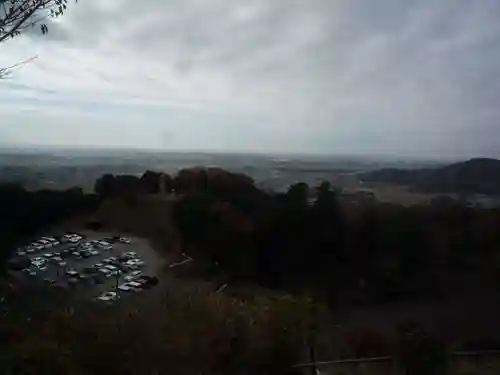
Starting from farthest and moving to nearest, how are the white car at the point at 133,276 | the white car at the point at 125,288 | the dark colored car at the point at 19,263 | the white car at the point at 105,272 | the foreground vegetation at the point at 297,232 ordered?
the foreground vegetation at the point at 297,232, the white car at the point at 105,272, the white car at the point at 133,276, the dark colored car at the point at 19,263, the white car at the point at 125,288

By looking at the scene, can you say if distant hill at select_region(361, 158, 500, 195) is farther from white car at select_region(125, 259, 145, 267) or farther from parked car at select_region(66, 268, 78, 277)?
parked car at select_region(66, 268, 78, 277)

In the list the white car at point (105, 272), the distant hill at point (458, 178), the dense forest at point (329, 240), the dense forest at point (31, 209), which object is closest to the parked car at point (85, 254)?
the white car at point (105, 272)

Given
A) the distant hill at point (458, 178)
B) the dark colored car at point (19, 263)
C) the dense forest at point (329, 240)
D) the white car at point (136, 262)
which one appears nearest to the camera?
the dark colored car at point (19, 263)

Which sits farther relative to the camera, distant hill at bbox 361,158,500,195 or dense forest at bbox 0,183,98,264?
distant hill at bbox 361,158,500,195

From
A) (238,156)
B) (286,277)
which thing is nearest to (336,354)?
(286,277)

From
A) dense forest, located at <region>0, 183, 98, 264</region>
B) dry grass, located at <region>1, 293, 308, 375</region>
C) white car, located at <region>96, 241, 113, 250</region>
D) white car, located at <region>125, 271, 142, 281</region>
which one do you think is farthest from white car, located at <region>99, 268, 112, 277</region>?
dry grass, located at <region>1, 293, 308, 375</region>

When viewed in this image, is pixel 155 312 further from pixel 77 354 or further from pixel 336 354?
pixel 336 354

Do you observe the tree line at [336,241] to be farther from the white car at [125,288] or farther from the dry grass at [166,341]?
the dry grass at [166,341]
